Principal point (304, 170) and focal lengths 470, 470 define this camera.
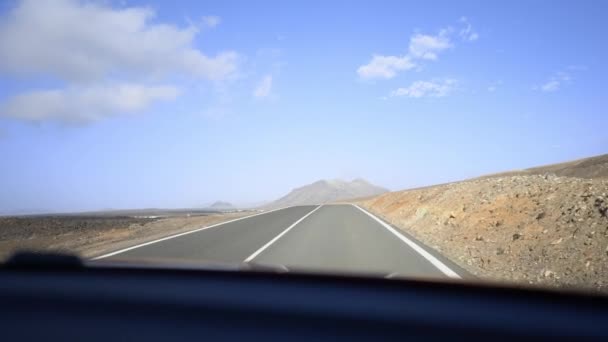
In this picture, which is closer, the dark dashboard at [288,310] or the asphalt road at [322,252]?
the dark dashboard at [288,310]

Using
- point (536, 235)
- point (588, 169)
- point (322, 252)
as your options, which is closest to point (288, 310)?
point (322, 252)

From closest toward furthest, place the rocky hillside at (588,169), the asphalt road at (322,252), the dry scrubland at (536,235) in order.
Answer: the dry scrubland at (536,235)
the asphalt road at (322,252)
the rocky hillside at (588,169)

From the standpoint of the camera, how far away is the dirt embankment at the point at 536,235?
809cm

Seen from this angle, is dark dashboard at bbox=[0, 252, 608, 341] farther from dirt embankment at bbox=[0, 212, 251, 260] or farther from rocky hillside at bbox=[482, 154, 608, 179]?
rocky hillside at bbox=[482, 154, 608, 179]

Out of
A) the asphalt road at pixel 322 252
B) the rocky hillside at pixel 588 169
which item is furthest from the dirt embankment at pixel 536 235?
the rocky hillside at pixel 588 169

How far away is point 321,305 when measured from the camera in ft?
9.25

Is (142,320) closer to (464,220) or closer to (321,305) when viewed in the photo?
(321,305)

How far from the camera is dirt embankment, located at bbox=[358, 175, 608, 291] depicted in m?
8.09

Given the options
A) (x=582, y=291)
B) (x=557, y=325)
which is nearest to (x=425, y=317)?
(x=557, y=325)

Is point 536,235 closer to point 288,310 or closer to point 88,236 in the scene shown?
point 288,310

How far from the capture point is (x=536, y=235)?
433 inches

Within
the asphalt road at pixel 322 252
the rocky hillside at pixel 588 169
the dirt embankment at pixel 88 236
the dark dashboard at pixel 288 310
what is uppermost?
the rocky hillside at pixel 588 169

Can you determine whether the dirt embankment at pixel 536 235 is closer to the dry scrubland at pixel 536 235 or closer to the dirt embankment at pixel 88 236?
the dry scrubland at pixel 536 235

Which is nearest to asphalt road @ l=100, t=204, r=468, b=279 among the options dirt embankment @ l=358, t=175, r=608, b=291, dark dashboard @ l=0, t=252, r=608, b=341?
dirt embankment @ l=358, t=175, r=608, b=291
